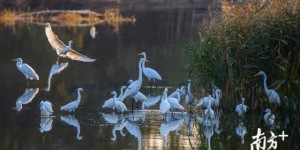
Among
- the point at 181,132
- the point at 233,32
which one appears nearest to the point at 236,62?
the point at 233,32

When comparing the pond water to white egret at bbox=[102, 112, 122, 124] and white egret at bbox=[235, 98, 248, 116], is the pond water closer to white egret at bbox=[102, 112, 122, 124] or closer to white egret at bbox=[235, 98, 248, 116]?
white egret at bbox=[102, 112, 122, 124]

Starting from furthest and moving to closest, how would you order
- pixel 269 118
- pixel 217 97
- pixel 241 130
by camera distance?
pixel 217 97, pixel 269 118, pixel 241 130

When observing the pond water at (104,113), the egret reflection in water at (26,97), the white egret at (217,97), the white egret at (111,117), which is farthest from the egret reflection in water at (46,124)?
the white egret at (217,97)

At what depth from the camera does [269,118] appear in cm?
1317

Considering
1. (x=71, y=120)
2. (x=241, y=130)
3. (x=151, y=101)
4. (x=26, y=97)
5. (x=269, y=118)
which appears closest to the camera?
(x=241, y=130)

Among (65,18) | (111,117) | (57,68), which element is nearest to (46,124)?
(111,117)

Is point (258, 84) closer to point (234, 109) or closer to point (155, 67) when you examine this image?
point (234, 109)

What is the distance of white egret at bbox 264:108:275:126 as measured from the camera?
13106 millimetres

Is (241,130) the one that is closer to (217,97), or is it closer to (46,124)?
(217,97)

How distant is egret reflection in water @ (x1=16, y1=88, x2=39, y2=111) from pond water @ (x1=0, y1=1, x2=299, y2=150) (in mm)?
24

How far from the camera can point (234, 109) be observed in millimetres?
14023

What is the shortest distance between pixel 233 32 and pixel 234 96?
1028 millimetres

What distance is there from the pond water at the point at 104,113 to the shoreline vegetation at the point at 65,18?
35.1 feet

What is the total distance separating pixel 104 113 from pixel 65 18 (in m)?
31.2
